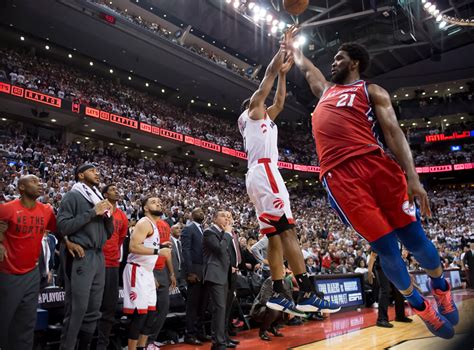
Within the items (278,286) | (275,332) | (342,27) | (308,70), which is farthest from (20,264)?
(342,27)

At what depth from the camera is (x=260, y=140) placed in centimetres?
348

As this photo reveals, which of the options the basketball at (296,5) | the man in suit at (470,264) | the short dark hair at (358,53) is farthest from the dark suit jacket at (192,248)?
the man in suit at (470,264)

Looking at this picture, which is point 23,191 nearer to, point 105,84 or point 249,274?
point 249,274

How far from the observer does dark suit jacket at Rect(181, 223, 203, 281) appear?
20.5 ft

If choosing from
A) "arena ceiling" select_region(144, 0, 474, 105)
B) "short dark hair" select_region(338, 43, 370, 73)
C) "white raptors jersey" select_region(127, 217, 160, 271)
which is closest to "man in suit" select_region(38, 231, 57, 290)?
"white raptors jersey" select_region(127, 217, 160, 271)

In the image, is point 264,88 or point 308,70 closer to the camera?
point 264,88

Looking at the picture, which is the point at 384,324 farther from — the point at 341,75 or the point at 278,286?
the point at 341,75

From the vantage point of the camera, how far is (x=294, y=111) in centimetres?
3372

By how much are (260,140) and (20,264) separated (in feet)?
8.57

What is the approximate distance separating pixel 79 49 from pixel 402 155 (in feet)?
81.1

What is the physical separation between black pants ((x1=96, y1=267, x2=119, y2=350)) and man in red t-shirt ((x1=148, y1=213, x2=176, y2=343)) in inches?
27.9

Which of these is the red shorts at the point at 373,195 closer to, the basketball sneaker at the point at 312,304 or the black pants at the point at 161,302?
the basketball sneaker at the point at 312,304

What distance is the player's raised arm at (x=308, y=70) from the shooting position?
11.1ft

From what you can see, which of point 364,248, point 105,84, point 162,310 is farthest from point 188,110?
point 162,310
